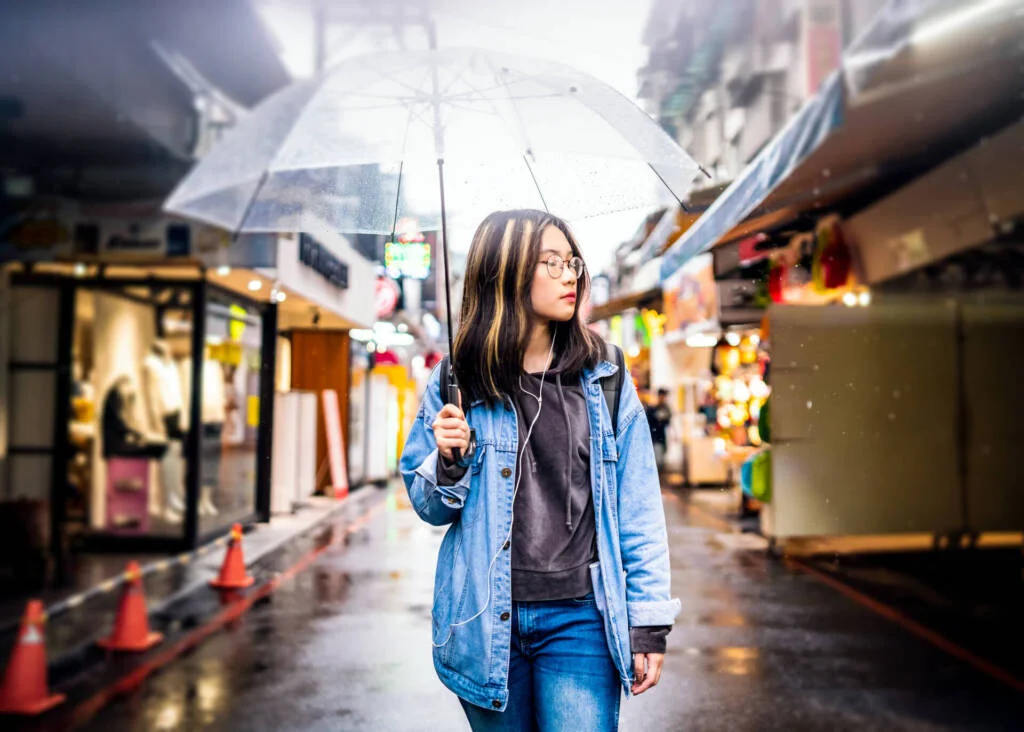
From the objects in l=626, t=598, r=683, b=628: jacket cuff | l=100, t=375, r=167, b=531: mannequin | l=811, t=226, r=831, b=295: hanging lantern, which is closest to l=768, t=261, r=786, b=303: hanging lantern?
l=811, t=226, r=831, b=295: hanging lantern

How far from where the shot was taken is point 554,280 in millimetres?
2342

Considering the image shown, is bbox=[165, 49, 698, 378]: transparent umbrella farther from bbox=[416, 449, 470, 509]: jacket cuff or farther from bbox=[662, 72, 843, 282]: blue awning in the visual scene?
bbox=[416, 449, 470, 509]: jacket cuff

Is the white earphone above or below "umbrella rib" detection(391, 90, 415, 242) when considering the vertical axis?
below

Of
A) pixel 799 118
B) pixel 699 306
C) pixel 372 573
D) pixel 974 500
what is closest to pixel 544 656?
pixel 799 118

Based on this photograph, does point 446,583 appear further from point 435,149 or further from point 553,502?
point 435,149

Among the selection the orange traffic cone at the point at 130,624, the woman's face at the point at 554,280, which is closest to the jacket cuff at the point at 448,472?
the woman's face at the point at 554,280

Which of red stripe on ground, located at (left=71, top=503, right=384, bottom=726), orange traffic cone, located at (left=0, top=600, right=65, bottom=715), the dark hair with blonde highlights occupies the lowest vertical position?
red stripe on ground, located at (left=71, top=503, right=384, bottom=726)

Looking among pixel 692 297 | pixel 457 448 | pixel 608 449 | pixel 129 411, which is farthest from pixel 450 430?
pixel 692 297

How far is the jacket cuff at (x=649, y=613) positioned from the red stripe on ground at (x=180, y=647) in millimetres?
3880

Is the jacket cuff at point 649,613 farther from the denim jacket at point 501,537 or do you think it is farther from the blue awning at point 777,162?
the blue awning at point 777,162

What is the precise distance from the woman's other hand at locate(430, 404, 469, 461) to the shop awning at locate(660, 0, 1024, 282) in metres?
2.37

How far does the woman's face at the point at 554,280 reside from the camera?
2.34 meters

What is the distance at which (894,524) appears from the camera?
9.47 metres

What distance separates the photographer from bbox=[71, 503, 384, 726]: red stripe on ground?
504 centimetres
